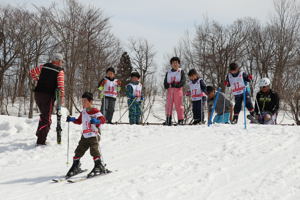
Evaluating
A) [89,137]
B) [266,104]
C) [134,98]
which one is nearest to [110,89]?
[134,98]

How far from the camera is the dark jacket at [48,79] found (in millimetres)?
6988

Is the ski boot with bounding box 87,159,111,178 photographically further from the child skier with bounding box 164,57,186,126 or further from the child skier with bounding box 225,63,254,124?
the child skier with bounding box 225,63,254,124

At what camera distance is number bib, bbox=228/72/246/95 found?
9062mm

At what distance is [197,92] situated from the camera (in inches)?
362

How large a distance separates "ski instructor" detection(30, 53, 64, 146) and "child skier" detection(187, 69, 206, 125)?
410 cm

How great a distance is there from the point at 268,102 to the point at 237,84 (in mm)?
1128

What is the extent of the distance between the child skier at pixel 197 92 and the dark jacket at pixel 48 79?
4.15 m

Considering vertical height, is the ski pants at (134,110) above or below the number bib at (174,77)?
below

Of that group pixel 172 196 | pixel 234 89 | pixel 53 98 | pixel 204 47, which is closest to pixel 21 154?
pixel 53 98

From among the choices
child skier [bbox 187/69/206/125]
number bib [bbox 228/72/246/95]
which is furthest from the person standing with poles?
child skier [bbox 187/69/206/125]

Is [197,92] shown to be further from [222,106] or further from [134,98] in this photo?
[134,98]

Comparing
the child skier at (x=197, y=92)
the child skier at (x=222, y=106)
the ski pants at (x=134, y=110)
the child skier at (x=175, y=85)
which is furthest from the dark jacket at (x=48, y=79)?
the child skier at (x=222, y=106)

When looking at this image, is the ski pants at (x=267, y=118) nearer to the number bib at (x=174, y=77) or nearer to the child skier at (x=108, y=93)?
the number bib at (x=174, y=77)

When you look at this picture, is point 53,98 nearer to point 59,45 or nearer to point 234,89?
point 234,89
